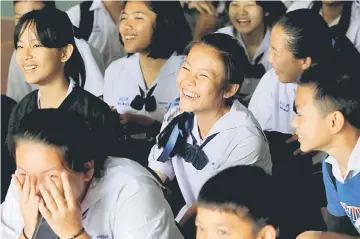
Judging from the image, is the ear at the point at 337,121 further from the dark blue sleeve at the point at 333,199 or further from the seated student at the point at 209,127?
the seated student at the point at 209,127

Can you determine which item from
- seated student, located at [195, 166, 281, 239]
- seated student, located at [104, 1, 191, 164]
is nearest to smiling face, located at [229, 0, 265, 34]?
seated student, located at [104, 1, 191, 164]

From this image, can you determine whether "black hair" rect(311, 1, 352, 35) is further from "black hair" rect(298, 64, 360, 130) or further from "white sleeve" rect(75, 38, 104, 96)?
"black hair" rect(298, 64, 360, 130)

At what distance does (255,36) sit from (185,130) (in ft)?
3.31

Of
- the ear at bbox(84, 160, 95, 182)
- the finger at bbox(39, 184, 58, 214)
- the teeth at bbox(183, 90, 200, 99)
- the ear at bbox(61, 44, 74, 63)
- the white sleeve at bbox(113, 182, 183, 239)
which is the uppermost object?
the ear at bbox(61, 44, 74, 63)

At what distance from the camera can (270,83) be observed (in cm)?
228

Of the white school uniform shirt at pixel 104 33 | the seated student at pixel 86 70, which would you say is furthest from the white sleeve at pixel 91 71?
the white school uniform shirt at pixel 104 33

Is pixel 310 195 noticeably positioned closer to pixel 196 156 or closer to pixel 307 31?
pixel 196 156

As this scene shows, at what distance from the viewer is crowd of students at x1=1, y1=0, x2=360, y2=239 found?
50.4 inches

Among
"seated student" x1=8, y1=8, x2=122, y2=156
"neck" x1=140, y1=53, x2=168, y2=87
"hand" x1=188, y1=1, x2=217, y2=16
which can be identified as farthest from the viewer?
"hand" x1=188, y1=1, x2=217, y2=16

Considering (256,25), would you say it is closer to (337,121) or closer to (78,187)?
(337,121)

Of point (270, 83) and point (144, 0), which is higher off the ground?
point (144, 0)

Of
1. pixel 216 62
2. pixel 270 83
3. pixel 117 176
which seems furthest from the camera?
pixel 270 83

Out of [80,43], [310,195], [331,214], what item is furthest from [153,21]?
[331,214]

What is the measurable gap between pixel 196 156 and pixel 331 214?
1.31 feet
